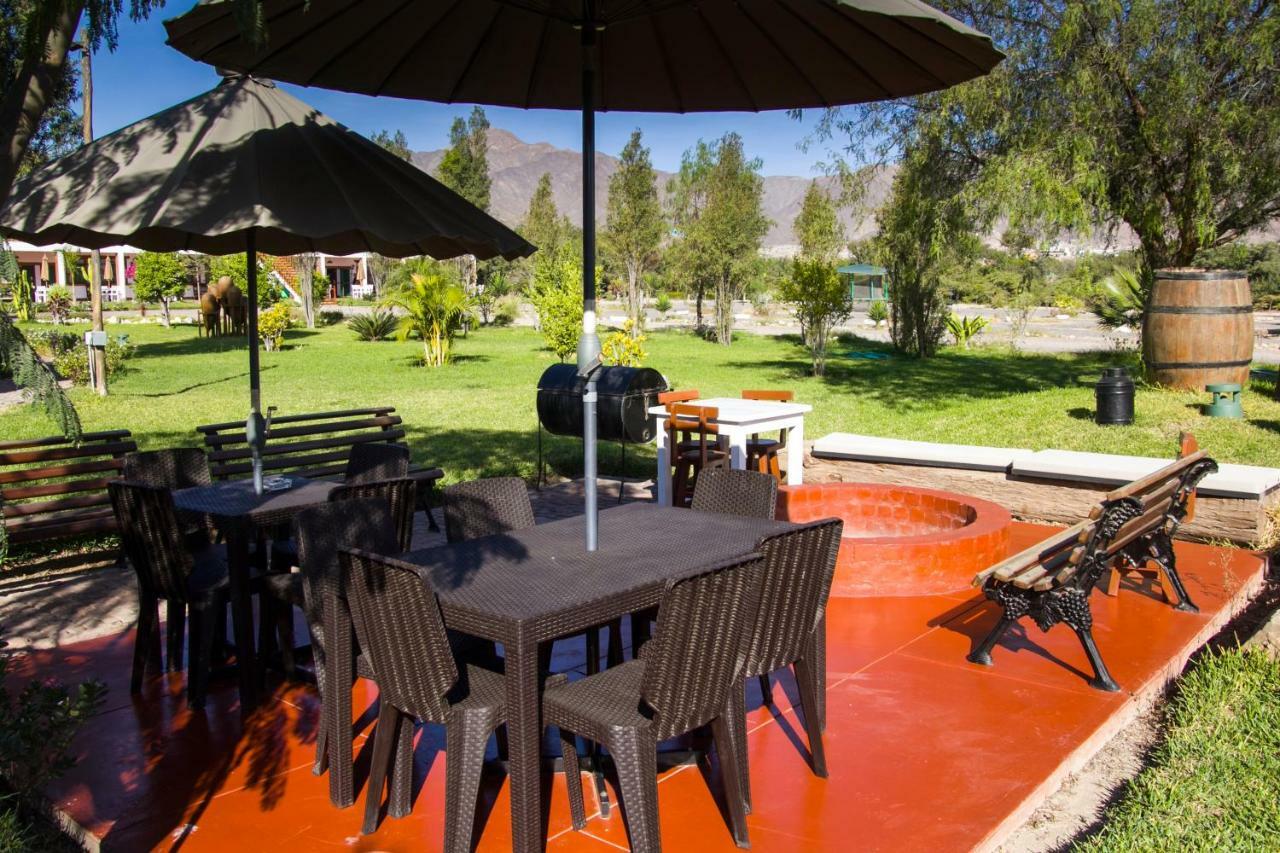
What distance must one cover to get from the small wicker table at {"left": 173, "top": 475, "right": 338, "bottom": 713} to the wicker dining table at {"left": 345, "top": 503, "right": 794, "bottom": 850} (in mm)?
968

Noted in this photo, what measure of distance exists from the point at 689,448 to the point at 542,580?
485 cm

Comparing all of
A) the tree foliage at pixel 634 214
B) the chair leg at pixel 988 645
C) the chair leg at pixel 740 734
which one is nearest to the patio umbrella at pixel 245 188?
the chair leg at pixel 740 734

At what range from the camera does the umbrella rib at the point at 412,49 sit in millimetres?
5078

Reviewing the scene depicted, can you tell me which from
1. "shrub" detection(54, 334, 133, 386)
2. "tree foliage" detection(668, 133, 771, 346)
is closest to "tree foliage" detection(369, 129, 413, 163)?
"tree foliage" detection(668, 133, 771, 346)

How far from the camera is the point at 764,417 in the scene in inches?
300

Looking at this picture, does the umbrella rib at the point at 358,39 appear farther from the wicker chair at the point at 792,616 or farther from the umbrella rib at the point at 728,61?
the wicker chair at the point at 792,616

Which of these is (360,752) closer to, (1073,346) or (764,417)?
(764,417)

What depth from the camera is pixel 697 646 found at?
289 cm

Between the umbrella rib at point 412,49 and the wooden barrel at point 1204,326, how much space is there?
10319mm

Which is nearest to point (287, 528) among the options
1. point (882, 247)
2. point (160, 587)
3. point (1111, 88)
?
point (160, 587)

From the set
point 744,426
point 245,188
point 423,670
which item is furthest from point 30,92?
point 744,426

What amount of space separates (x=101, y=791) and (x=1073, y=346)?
2593 centimetres

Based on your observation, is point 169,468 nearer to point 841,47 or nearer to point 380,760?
point 380,760

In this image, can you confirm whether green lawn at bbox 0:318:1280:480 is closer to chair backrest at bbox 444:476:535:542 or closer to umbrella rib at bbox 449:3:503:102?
umbrella rib at bbox 449:3:503:102
